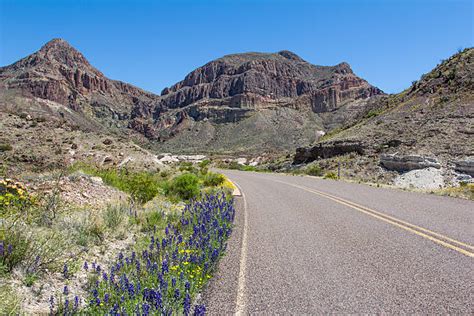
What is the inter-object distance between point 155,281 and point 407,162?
21.4 metres

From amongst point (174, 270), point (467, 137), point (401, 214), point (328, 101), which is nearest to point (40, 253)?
point (174, 270)

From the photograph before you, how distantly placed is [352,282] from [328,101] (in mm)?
168899

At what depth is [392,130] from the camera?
29.3 m

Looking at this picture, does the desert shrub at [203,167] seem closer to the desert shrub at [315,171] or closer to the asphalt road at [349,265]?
the desert shrub at [315,171]

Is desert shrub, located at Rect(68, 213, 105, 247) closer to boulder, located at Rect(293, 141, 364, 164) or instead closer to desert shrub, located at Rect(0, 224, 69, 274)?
desert shrub, located at Rect(0, 224, 69, 274)

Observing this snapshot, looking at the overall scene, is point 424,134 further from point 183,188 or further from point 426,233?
point 426,233

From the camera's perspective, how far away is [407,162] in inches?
830

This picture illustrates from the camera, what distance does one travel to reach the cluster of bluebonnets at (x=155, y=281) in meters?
3.20

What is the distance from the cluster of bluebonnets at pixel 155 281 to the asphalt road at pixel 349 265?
29 cm

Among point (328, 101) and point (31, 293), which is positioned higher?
point (328, 101)

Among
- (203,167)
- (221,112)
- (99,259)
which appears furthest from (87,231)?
(221,112)

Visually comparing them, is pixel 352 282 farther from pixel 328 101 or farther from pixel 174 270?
pixel 328 101

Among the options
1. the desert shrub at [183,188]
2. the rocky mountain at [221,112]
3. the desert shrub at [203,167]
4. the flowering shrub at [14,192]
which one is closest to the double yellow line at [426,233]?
the desert shrub at [183,188]

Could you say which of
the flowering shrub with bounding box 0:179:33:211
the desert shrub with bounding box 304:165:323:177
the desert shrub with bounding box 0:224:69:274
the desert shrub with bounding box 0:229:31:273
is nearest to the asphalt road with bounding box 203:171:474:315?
the desert shrub with bounding box 0:224:69:274
